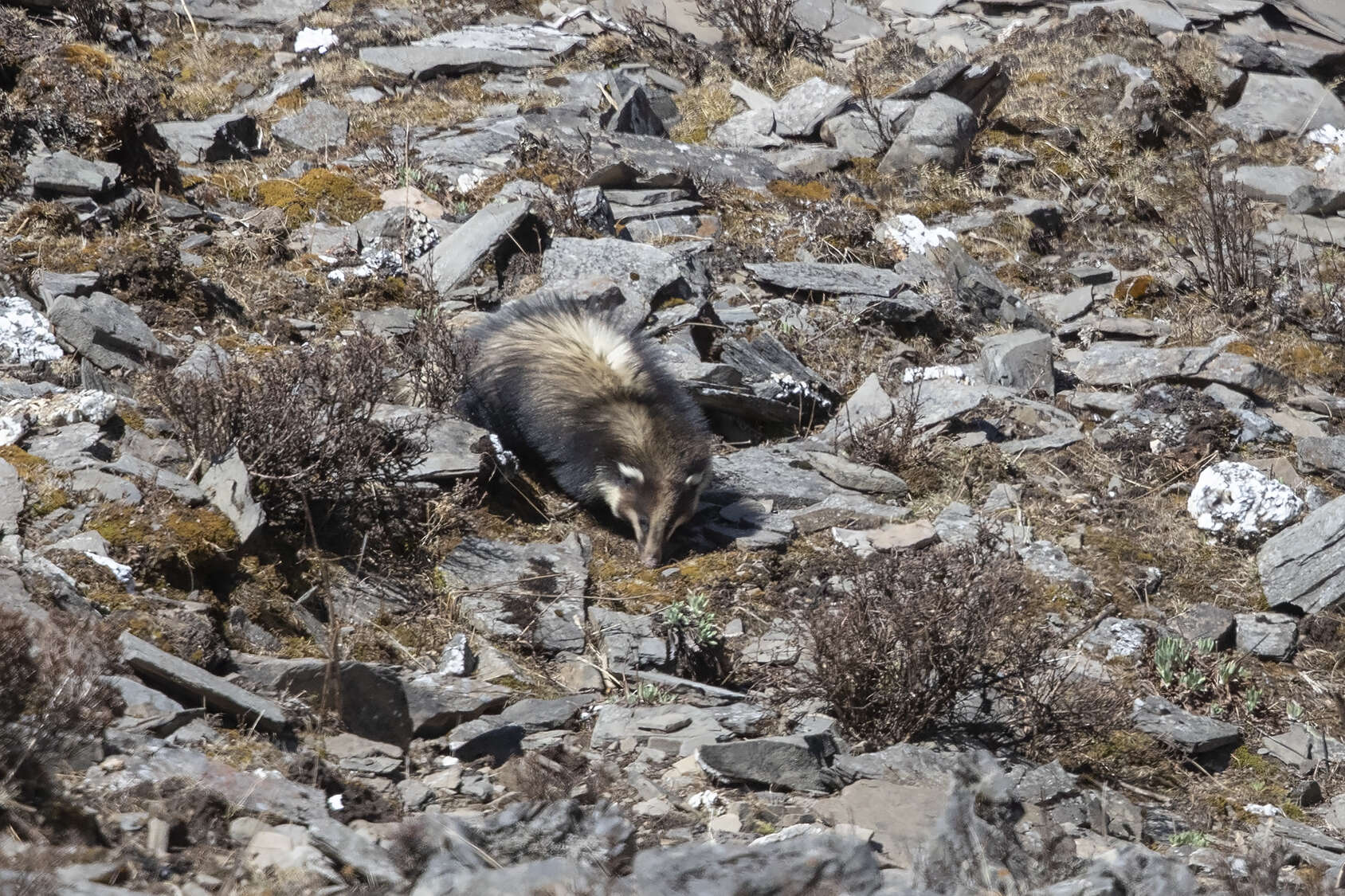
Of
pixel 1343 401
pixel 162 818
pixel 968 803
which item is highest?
pixel 162 818

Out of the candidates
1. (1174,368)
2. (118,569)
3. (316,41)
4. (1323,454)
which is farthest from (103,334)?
(316,41)

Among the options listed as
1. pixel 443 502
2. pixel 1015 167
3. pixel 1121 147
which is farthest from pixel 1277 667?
pixel 1121 147

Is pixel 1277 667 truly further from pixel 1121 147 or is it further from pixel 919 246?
pixel 1121 147

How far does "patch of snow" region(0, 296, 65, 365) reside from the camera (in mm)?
7141

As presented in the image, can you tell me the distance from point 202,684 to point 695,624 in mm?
2481

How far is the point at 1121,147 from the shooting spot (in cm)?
1428

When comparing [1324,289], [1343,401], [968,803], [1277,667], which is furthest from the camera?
[1324,289]

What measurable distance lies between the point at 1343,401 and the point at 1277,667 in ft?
12.6

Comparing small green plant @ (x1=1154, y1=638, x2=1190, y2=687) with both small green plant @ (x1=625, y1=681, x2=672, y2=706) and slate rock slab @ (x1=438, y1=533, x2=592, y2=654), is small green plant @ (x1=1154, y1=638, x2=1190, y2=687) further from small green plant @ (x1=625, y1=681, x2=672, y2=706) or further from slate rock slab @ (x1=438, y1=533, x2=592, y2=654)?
slate rock slab @ (x1=438, y1=533, x2=592, y2=654)

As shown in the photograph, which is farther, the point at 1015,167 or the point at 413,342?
the point at 1015,167

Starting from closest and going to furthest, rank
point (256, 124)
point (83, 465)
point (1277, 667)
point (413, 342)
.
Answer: point (83, 465) < point (1277, 667) < point (413, 342) < point (256, 124)

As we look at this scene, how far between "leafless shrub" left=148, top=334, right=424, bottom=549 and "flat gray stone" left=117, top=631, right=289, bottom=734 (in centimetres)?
127

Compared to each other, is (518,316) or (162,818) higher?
(162,818)

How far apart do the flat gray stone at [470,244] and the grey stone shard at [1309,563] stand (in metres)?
5.92
